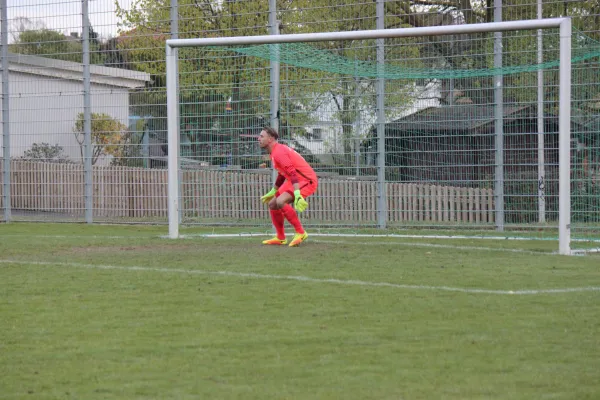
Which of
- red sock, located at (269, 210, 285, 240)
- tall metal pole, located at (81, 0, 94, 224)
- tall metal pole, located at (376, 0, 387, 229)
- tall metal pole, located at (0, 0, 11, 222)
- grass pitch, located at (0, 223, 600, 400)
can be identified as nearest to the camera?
grass pitch, located at (0, 223, 600, 400)

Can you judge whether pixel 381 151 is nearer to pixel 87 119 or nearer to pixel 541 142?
pixel 541 142

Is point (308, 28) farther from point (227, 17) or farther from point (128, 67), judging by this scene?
point (128, 67)

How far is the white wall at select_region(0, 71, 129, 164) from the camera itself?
762 inches

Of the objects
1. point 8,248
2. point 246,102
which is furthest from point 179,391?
point 246,102

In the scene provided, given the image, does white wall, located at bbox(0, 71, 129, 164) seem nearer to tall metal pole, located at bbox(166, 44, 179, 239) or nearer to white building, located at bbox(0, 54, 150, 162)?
white building, located at bbox(0, 54, 150, 162)

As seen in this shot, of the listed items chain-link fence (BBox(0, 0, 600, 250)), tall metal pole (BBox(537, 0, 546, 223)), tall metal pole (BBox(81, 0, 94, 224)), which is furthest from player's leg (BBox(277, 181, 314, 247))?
tall metal pole (BBox(81, 0, 94, 224))

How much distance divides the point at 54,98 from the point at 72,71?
2.32ft

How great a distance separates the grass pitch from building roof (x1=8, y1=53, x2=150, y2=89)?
7.19 metres

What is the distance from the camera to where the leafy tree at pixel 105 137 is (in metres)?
19.1

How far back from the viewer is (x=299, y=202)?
1314cm

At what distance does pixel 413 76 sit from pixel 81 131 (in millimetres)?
7377

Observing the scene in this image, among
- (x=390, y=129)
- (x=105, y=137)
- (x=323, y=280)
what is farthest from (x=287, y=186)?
(x=105, y=137)

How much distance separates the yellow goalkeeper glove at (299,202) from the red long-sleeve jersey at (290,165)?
0.22 m

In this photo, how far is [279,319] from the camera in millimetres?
7520
